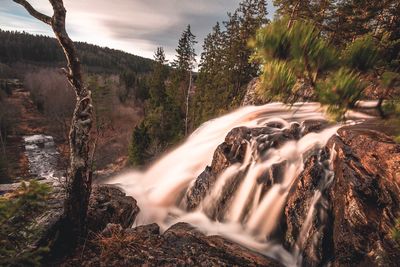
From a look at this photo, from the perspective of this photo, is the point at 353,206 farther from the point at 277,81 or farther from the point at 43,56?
the point at 43,56

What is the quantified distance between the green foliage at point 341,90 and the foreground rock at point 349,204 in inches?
180

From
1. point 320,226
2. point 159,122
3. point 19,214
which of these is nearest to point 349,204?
point 320,226

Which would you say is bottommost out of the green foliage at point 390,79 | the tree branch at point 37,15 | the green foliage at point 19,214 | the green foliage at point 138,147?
the green foliage at point 138,147

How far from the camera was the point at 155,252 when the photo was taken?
5805 mm

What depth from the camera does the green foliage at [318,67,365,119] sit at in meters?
2.29

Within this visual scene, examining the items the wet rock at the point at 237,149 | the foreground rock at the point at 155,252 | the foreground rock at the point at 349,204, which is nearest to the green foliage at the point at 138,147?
the wet rock at the point at 237,149

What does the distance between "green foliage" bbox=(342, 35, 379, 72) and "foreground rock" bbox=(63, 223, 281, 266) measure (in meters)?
4.88

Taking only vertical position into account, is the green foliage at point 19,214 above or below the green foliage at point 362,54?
below

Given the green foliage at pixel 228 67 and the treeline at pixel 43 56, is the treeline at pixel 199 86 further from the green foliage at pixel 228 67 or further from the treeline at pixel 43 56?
the treeline at pixel 43 56

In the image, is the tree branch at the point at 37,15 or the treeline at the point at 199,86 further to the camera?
the treeline at the point at 199,86

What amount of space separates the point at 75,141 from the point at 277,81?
14.1 feet

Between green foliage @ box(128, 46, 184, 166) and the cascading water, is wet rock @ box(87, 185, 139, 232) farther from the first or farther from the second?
green foliage @ box(128, 46, 184, 166)

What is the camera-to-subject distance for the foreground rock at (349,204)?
6.17 m

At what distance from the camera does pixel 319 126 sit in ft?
37.3
